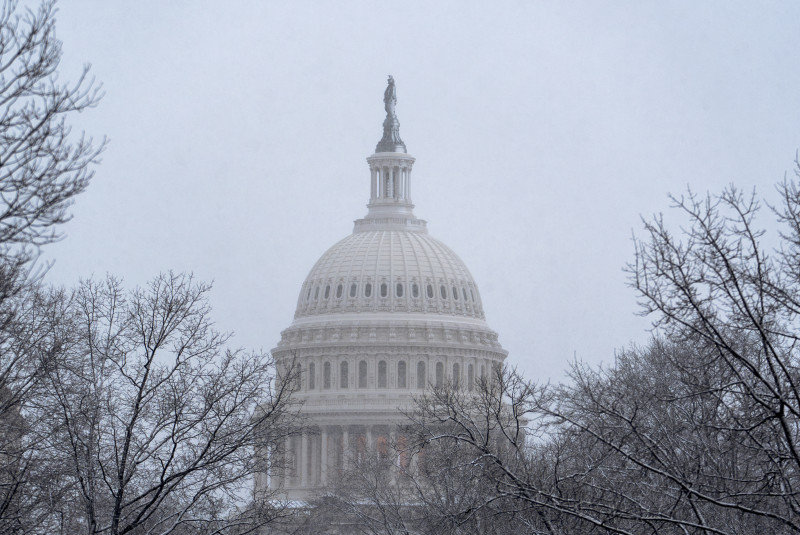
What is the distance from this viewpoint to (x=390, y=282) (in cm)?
16700

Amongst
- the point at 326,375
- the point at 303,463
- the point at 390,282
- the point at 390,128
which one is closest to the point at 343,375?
the point at 326,375

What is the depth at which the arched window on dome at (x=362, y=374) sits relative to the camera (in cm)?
16388

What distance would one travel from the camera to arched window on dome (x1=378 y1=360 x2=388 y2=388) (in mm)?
163625

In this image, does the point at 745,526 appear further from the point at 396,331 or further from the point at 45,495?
the point at 396,331

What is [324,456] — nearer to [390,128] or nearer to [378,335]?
[378,335]

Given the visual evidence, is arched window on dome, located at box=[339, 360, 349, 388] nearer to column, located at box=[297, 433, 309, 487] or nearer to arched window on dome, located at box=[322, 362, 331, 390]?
arched window on dome, located at box=[322, 362, 331, 390]

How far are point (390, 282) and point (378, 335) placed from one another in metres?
5.98

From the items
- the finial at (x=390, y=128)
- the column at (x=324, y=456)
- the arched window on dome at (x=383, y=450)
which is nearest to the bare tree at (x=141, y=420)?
the arched window on dome at (x=383, y=450)

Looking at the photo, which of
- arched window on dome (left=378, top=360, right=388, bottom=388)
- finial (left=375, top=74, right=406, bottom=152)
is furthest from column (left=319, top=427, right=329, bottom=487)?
finial (left=375, top=74, right=406, bottom=152)

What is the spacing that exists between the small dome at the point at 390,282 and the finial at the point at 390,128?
10563 millimetres

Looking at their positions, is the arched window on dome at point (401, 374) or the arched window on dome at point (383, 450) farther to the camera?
the arched window on dome at point (401, 374)

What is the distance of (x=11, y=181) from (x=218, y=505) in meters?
11.7

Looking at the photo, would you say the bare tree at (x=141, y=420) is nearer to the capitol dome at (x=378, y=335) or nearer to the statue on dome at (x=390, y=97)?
the capitol dome at (x=378, y=335)

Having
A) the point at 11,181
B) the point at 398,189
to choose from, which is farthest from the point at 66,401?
the point at 398,189
